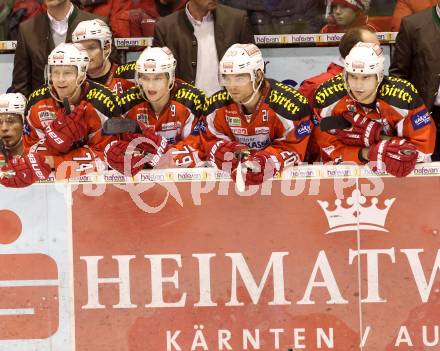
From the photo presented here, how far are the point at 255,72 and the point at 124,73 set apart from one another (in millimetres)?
1170

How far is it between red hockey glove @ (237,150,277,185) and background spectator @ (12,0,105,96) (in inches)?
85.4

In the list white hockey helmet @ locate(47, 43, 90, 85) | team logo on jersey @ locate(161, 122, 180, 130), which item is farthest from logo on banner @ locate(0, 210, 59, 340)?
team logo on jersey @ locate(161, 122, 180, 130)

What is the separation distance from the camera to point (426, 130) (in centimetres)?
554

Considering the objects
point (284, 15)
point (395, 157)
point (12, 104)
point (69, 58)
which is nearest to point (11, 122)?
point (12, 104)

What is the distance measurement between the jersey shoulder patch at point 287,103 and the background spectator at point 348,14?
158 cm

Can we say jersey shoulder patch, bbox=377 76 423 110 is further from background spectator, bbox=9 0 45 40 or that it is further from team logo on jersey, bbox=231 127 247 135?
background spectator, bbox=9 0 45 40

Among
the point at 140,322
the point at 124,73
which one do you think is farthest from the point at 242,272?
the point at 124,73

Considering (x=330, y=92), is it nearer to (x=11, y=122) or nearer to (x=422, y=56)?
(x=422, y=56)

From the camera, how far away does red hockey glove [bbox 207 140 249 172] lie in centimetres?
536

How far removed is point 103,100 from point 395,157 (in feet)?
5.81

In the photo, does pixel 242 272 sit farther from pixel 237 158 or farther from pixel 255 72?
pixel 255 72

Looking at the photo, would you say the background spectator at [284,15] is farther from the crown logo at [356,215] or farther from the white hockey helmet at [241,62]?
the crown logo at [356,215]

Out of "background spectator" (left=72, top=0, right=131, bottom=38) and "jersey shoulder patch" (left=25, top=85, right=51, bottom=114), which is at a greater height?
→ "background spectator" (left=72, top=0, right=131, bottom=38)

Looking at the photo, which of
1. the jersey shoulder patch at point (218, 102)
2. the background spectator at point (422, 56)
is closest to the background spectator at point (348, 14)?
the background spectator at point (422, 56)
